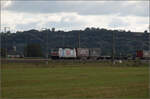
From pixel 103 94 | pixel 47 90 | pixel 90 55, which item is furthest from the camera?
pixel 90 55

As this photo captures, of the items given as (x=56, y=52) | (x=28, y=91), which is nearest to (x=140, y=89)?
(x=28, y=91)

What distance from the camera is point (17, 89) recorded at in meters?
24.4

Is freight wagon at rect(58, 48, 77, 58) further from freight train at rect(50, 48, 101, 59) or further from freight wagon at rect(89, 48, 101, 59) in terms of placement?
freight wagon at rect(89, 48, 101, 59)

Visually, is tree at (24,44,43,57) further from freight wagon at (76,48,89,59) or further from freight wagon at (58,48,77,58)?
freight wagon at (58,48,77,58)

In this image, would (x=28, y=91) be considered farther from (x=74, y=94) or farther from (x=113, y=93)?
(x=113, y=93)

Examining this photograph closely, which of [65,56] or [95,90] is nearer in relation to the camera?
[95,90]

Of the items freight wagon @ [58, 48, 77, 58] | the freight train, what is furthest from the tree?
freight wagon @ [58, 48, 77, 58]

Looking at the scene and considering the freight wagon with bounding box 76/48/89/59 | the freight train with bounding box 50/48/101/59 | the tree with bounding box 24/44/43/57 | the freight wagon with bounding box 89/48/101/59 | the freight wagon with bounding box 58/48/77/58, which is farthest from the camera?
the tree with bounding box 24/44/43/57

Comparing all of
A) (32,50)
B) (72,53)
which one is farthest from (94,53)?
(32,50)

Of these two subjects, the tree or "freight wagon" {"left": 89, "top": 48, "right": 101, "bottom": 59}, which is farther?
the tree

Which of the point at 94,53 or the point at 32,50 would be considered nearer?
the point at 94,53

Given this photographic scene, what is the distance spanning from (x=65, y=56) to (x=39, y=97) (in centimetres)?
8896

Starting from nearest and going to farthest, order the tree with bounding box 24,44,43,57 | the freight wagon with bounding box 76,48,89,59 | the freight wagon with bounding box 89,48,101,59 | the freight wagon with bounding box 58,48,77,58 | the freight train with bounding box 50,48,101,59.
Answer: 1. the freight wagon with bounding box 58,48,77,58
2. the freight train with bounding box 50,48,101,59
3. the freight wagon with bounding box 76,48,89,59
4. the freight wagon with bounding box 89,48,101,59
5. the tree with bounding box 24,44,43,57

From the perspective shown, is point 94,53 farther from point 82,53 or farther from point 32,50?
point 32,50
